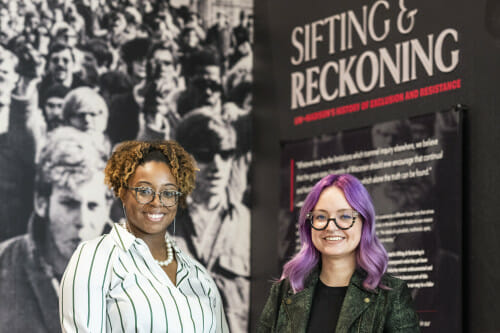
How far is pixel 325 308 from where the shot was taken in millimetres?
3594

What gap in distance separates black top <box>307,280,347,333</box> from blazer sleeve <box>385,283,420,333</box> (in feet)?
0.73

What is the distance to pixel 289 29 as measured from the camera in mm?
6191

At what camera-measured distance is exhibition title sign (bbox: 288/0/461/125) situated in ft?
16.7

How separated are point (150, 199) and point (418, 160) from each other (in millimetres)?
1910

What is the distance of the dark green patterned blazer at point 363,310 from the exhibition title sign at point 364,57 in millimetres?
1797

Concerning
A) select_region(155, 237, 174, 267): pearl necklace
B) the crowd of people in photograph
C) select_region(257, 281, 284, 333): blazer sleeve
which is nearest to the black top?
select_region(257, 281, 284, 333): blazer sleeve

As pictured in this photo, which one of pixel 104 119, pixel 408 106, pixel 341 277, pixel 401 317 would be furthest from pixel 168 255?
pixel 104 119

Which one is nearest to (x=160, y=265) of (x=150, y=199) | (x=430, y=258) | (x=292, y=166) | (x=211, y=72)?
(x=150, y=199)

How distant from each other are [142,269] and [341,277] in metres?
0.83

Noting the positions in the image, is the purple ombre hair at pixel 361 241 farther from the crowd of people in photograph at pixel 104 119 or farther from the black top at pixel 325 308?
the crowd of people in photograph at pixel 104 119

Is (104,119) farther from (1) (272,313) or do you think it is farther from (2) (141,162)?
(1) (272,313)

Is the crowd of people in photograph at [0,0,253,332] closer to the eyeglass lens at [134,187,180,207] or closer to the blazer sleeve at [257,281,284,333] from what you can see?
the eyeglass lens at [134,187,180,207]

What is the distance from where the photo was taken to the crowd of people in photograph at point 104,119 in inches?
221

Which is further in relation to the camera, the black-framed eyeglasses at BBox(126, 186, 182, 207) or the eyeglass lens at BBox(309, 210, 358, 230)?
the black-framed eyeglasses at BBox(126, 186, 182, 207)
